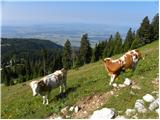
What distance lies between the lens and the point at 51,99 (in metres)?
16.4

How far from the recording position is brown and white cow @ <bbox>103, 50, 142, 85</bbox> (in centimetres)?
1592

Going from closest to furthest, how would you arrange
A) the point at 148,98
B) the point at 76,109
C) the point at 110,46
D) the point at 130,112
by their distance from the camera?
the point at 130,112
the point at 148,98
the point at 76,109
the point at 110,46

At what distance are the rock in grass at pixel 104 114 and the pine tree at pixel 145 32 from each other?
89.0 m

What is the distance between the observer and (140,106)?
12297mm

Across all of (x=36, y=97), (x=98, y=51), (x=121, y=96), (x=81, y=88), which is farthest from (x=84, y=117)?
(x=98, y=51)

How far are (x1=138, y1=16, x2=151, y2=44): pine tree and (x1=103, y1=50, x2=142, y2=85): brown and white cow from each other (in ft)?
275

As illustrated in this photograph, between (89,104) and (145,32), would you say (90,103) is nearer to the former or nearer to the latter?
(89,104)

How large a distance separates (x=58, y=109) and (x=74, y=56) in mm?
103839

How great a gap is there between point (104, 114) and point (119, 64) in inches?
180

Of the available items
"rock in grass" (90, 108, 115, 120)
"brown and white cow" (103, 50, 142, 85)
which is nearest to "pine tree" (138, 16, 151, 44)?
"brown and white cow" (103, 50, 142, 85)

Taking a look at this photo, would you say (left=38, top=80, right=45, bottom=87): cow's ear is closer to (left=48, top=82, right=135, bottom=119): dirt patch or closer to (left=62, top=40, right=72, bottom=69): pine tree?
(left=48, top=82, right=135, bottom=119): dirt patch

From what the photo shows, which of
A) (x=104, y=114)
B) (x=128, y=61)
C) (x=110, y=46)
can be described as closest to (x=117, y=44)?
(x=110, y=46)

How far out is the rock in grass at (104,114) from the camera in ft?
38.7

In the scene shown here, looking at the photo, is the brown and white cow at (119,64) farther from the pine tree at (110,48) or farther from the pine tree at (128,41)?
the pine tree at (110,48)
